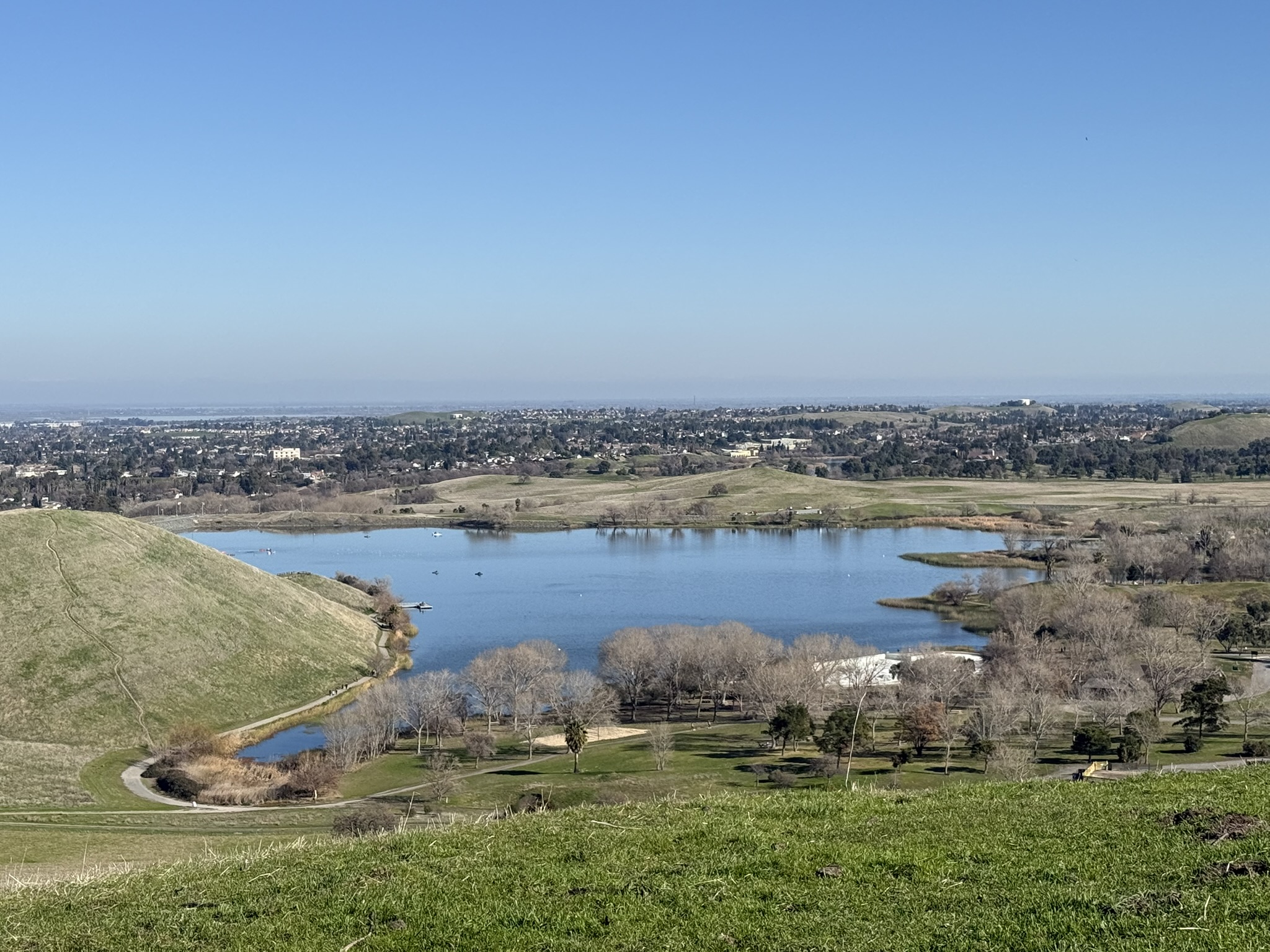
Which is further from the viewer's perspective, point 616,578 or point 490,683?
point 616,578

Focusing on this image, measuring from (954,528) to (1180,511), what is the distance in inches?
848

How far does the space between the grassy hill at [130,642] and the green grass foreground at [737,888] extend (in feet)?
98.6

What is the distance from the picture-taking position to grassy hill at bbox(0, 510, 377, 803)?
145 ft

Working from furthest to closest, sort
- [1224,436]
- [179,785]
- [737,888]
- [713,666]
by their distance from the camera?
[1224,436], [713,666], [179,785], [737,888]

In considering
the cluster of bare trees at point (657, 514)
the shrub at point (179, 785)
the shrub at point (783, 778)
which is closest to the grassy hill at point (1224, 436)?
the cluster of bare trees at point (657, 514)

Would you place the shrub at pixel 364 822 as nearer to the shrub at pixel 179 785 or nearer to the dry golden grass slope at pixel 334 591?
the shrub at pixel 179 785

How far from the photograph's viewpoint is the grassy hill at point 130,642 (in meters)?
44.2

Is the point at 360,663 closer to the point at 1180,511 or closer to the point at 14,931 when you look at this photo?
the point at 14,931

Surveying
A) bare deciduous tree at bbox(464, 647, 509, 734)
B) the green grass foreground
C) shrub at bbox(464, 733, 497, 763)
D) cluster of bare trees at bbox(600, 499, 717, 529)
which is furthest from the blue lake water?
the green grass foreground

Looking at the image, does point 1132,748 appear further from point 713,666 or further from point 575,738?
point 713,666

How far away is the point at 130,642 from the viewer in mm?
51219

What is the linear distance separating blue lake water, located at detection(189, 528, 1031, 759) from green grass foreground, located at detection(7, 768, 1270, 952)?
116 ft

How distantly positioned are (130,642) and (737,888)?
48.2 meters

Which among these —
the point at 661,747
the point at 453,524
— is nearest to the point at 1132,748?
the point at 661,747
